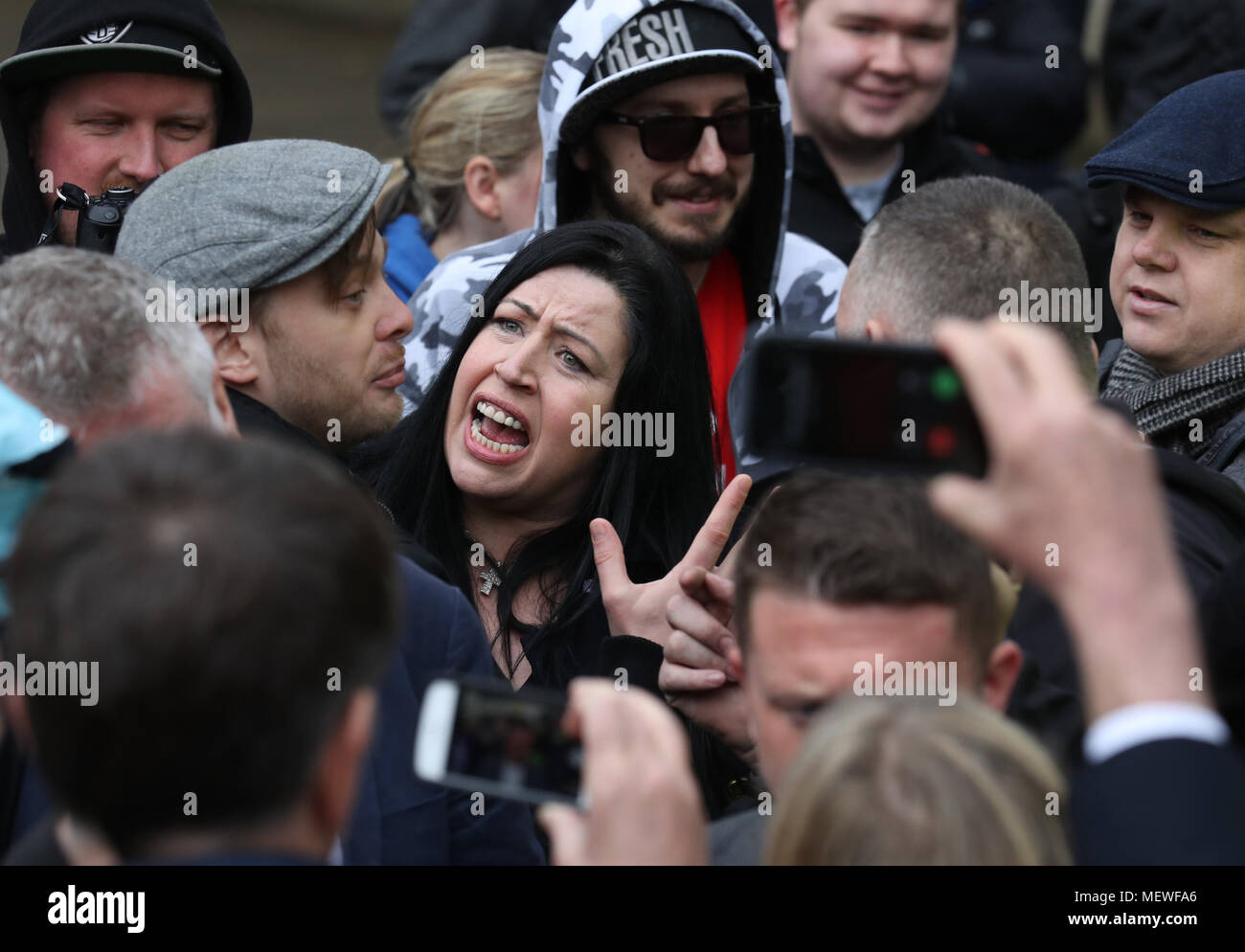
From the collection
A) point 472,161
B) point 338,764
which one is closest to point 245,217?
point 338,764

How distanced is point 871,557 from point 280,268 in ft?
4.35

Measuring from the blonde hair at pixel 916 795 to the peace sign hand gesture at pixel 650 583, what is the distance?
50.0 inches

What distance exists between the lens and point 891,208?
3.38m

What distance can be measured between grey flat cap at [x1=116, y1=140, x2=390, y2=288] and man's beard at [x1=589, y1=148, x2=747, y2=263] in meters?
1.25

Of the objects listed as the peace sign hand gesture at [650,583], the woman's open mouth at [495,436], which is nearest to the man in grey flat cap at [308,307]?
the woman's open mouth at [495,436]

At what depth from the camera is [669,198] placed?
411cm

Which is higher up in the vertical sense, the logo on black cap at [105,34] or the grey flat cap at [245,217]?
the logo on black cap at [105,34]

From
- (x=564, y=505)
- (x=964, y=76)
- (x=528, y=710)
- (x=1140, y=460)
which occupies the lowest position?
(x=528, y=710)

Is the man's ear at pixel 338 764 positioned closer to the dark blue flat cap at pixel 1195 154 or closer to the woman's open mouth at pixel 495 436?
the woman's open mouth at pixel 495 436

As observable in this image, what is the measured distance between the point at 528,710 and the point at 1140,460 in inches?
25.3

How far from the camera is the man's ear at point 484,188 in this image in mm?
4770

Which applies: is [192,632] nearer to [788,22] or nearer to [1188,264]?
[1188,264]
